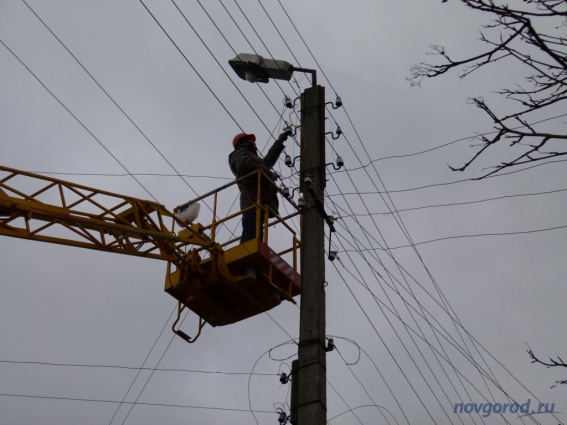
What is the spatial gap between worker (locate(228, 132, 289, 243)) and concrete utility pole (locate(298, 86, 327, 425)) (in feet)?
2.26

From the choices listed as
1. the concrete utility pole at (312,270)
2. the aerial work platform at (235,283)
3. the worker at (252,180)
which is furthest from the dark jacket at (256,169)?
the aerial work platform at (235,283)

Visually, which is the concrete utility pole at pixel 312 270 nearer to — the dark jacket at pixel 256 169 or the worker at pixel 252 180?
the worker at pixel 252 180

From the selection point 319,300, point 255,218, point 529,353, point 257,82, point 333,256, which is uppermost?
point 257,82

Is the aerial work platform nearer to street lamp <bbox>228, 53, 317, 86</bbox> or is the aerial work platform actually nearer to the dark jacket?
the dark jacket

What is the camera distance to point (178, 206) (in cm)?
1218

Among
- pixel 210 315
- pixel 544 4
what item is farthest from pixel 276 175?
pixel 544 4

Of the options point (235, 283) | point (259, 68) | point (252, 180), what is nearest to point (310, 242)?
point (235, 283)

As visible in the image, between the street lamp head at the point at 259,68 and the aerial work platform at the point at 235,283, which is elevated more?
the street lamp head at the point at 259,68

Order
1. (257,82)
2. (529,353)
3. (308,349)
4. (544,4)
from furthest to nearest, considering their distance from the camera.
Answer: (257,82) → (308,349) → (529,353) → (544,4)

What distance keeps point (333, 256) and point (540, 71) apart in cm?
551

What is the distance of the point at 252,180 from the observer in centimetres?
1226

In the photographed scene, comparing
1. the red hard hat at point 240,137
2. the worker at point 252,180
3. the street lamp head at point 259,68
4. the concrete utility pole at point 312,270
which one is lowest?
the concrete utility pole at point 312,270

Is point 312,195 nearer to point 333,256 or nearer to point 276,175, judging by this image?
point 333,256

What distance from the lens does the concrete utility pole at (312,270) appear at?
862 cm
